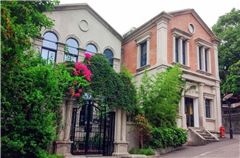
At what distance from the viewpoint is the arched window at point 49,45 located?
673 inches

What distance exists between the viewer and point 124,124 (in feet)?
41.0

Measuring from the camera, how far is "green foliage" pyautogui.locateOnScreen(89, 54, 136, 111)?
448 inches

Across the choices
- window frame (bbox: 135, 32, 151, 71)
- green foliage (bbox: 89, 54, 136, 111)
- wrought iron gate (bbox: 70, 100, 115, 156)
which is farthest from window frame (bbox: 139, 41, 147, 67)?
wrought iron gate (bbox: 70, 100, 115, 156)

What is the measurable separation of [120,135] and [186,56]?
10712 mm

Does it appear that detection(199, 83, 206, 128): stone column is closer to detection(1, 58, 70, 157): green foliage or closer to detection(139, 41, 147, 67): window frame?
detection(139, 41, 147, 67): window frame

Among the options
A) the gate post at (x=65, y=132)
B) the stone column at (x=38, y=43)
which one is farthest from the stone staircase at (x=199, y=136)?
the stone column at (x=38, y=43)

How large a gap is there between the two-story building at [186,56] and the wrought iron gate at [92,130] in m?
7.43

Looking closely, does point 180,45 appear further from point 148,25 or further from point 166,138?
point 166,138

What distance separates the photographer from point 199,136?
17156mm

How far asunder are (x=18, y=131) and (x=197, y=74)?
50.3 ft

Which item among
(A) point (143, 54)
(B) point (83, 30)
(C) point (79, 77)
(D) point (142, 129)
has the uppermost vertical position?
(B) point (83, 30)

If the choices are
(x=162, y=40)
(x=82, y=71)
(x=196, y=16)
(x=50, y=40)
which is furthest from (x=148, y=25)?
(x=82, y=71)

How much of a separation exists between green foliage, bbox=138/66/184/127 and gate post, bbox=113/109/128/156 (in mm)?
1818

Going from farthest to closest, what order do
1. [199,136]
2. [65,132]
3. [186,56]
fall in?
[186,56] → [199,136] → [65,132]
